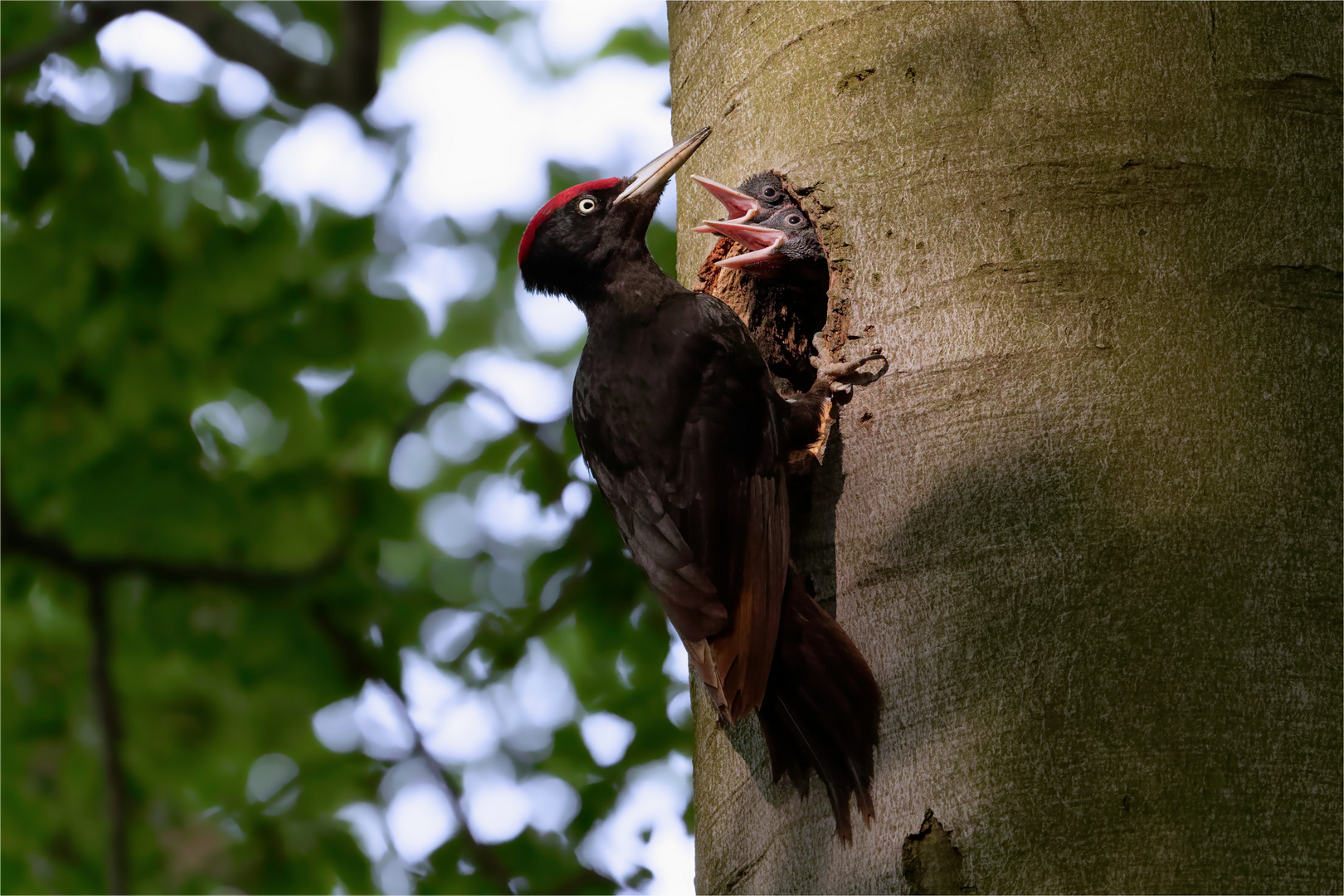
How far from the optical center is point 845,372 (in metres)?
2.00

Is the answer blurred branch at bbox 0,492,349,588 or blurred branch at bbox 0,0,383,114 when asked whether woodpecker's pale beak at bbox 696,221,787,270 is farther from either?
blurred branch at bbox 0,0,383,114

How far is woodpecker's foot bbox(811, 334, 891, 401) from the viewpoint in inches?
76.2

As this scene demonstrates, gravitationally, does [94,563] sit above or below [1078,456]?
below

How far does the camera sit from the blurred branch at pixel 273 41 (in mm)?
4652

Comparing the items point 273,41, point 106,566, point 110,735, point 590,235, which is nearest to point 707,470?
point 590,235

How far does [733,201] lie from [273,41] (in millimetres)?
3029

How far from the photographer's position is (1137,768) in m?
1.47

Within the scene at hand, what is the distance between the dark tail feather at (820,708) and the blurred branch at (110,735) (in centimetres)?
297

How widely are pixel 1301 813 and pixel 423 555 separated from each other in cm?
379

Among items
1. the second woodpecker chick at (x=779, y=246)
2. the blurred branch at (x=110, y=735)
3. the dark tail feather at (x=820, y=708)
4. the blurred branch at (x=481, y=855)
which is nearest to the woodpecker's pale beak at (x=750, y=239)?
the second woodpecker chick at (x=779, y=246)

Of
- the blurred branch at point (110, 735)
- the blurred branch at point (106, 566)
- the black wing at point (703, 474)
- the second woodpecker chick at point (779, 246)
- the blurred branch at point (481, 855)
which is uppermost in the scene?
the second woodpecker chick at point (779, 246)

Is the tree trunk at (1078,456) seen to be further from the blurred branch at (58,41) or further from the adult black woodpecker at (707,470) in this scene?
the blurred branch at (58,41)

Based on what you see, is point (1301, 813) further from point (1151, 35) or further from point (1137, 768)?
point (1151, 35)

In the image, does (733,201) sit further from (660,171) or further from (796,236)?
(660,171)
